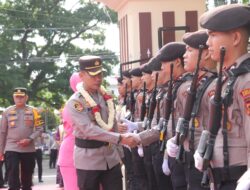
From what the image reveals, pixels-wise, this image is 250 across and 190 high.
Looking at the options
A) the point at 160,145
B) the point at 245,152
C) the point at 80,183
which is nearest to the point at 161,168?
the point at 160,145

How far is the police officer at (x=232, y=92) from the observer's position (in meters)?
4.15

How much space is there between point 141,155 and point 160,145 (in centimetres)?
144

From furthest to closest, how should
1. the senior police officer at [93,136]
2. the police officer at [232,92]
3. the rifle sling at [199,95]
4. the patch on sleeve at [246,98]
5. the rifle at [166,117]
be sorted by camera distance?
1. the senior police officer at [93,136]
2. the rifle at [166,117]
3. the rifle sling at [199,95]
4. the police officer at [232,92]
5. the patch on sleeve at [246,98]

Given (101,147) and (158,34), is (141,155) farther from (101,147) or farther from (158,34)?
(158,34)

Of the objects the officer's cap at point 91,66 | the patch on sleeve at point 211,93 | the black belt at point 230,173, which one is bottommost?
the black belt at point 230,173

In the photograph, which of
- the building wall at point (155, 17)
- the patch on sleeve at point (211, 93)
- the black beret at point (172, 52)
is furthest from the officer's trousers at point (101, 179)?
the building wall at point (155, 17)

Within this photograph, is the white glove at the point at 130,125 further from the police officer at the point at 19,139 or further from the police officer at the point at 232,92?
→ the police officer at the point at 232,92

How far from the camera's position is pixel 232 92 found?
416 centimetres

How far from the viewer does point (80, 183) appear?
725cm

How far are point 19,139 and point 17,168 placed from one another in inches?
19.3

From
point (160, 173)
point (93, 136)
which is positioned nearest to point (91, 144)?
point (93, 136)

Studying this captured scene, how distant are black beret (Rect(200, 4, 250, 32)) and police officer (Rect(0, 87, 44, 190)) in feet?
24.4

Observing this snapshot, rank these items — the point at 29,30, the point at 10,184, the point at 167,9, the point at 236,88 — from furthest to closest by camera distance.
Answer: the point at 29,30
the point at 167,9
the point at 10,184
the point at 236,88

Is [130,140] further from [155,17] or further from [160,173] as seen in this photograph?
[155,17]
